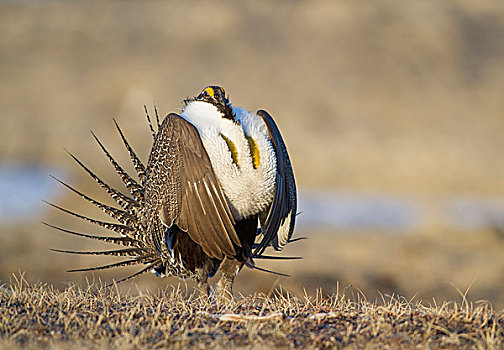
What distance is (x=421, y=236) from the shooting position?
35.6ft

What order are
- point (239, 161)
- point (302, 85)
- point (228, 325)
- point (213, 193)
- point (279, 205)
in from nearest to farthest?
point (228, 325) → point (213, 193) → point (239, 161) → point (279, 205) → point (302, 85)

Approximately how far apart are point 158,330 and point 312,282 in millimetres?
5246

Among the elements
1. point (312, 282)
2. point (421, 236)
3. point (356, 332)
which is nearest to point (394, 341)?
point (356, 332)

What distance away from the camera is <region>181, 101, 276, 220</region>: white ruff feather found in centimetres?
371

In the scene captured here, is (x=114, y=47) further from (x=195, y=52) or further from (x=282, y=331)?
(x=282, y=331)

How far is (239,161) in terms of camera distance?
12.4 ft

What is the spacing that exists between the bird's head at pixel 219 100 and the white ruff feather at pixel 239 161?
0.03 m

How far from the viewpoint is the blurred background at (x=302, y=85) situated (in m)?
22.2

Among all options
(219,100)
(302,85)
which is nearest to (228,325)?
(219,100)

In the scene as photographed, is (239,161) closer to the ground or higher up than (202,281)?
higher up

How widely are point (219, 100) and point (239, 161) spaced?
0.39 metres

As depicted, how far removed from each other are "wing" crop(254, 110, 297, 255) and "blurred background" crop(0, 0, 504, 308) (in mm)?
11419

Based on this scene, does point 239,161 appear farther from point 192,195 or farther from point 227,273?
point 227,273

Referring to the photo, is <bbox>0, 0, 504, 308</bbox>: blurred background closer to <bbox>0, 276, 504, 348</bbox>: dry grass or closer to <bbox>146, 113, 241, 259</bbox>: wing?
<bbox>146, 113, 241, 259</bbox>: wing
